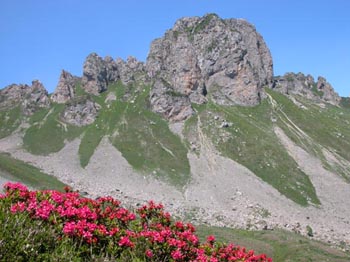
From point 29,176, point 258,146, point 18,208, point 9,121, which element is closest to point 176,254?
point 18,208

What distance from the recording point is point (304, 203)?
119m

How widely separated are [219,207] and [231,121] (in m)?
67.7

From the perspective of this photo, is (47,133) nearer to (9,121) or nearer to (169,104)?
(9,121)

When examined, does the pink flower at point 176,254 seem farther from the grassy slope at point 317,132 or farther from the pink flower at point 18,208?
the grassy slope at point 317,132

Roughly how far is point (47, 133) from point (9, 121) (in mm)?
30685

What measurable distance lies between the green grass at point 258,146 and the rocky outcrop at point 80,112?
169 feet

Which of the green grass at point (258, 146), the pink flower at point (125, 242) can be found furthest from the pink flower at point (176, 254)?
the green grass at point (258, 146)

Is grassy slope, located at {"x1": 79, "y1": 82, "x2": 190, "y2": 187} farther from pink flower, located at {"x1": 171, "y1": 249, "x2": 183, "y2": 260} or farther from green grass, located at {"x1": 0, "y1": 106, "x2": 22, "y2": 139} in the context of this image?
pink flower, located at {"x1": 171, "y1": 249, "x2": 183, "y2": 260}

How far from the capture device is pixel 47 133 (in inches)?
6698

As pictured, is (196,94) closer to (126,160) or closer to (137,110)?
(137,110)

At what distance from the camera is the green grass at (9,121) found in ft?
578

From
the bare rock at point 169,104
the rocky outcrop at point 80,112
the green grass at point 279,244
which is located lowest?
the green grass at point 279,244

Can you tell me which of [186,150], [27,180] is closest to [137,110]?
[186,150]

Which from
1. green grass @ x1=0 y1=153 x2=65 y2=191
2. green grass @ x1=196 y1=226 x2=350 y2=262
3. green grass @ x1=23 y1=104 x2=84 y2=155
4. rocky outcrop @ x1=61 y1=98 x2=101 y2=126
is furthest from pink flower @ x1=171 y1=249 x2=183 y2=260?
rocky outcrop @ x1=61 y1=98 x2=101 y2=126
